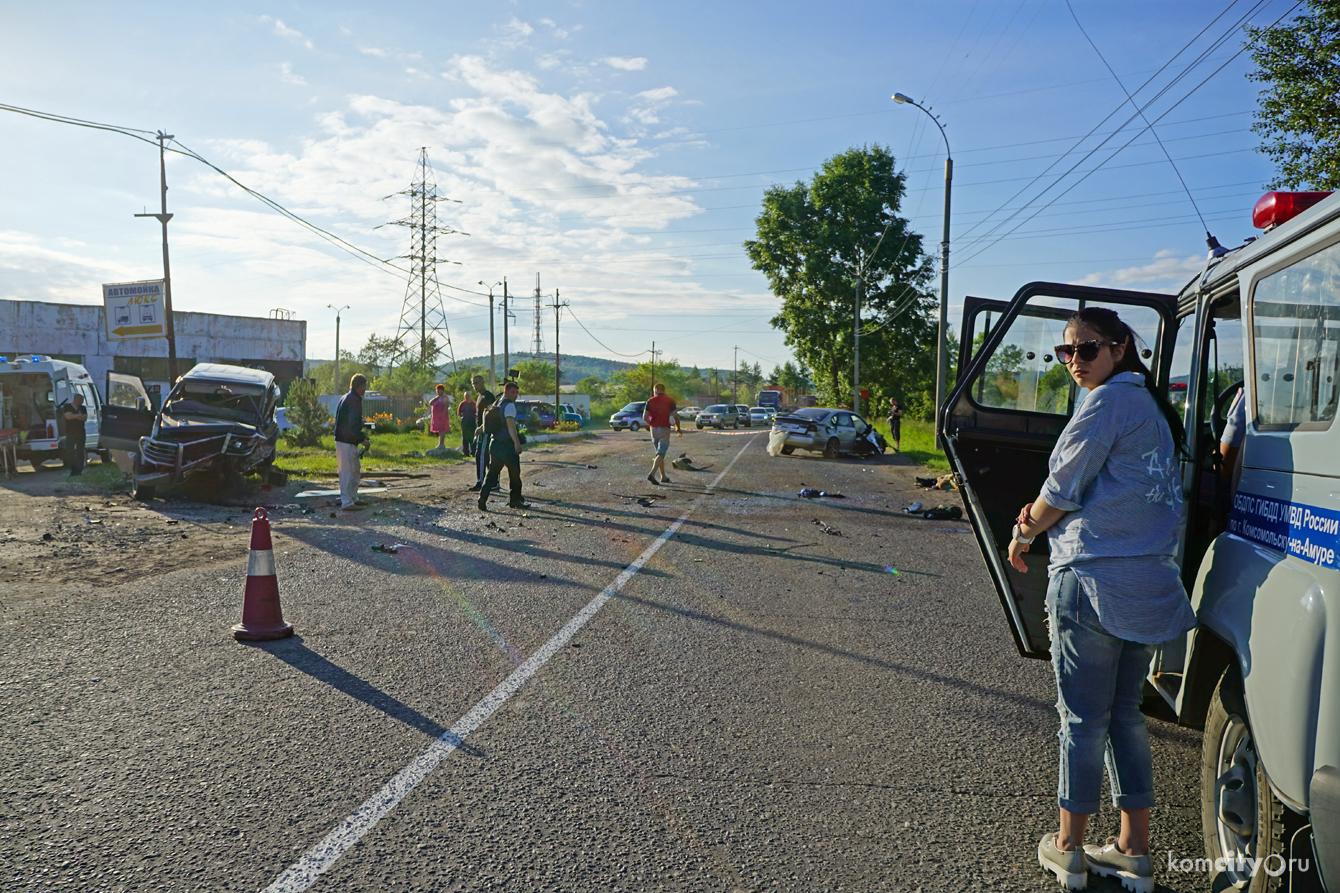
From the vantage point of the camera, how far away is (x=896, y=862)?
3150 millimetres

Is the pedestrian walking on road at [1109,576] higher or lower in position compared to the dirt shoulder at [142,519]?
higher

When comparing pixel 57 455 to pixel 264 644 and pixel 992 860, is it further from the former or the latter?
pixel 992 860

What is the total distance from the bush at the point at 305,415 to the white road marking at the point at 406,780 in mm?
24092

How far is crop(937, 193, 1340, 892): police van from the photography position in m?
2.33

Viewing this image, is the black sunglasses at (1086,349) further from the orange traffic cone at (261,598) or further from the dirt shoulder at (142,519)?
the dirt shoulder at (142,519)

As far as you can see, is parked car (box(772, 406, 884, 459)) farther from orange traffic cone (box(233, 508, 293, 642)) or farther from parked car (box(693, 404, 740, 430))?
parked car (box(693, 404, 740, 430))

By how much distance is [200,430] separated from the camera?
14203 mm

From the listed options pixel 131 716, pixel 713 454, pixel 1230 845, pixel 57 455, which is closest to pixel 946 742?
pixel 1230 845

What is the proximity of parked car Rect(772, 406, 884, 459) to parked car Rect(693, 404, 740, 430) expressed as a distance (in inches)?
1178

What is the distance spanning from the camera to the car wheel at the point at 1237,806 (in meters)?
2.46

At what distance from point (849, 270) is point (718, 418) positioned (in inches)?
495

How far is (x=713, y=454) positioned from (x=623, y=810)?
2404 cm

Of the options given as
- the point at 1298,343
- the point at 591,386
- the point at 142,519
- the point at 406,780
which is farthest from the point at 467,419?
the point at 591,386

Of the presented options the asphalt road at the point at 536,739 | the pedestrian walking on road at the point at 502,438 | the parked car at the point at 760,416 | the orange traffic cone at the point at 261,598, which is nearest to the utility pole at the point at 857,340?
the parked car at the point at 760,416
